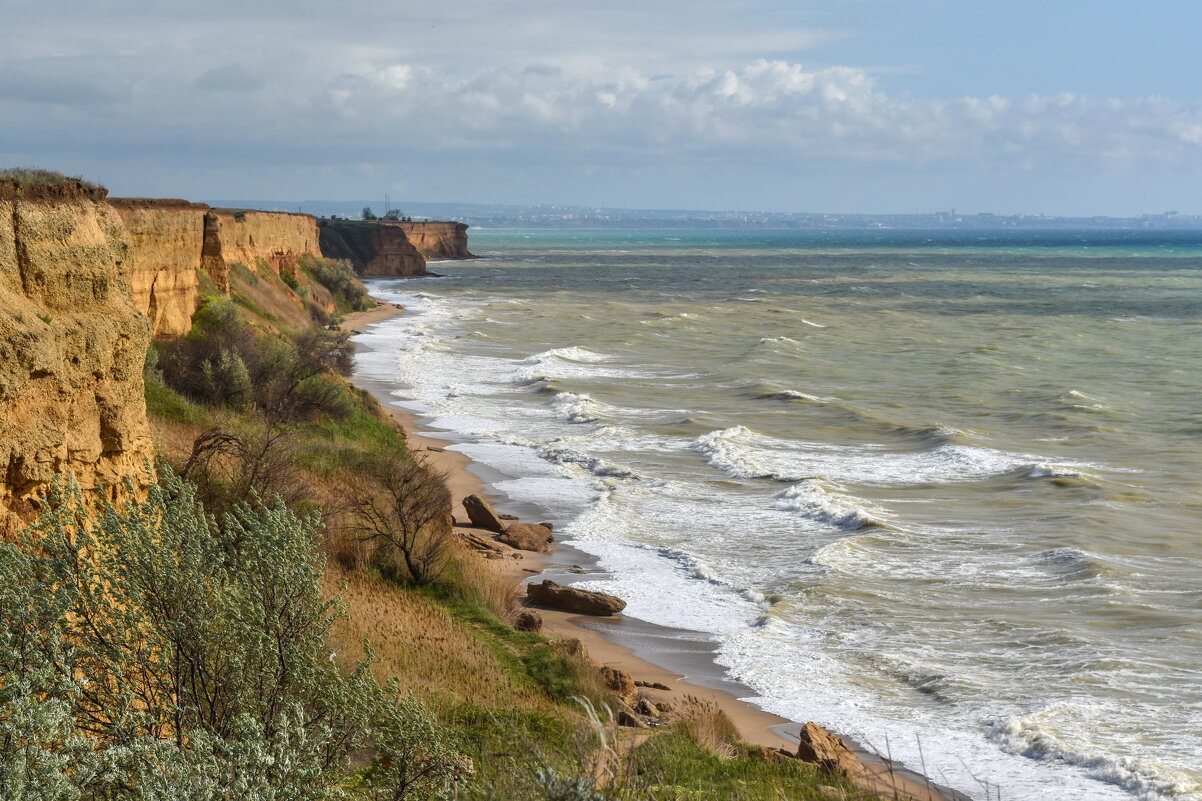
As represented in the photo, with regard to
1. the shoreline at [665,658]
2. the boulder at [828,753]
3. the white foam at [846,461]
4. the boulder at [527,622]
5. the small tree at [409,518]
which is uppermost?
the small tree at [409,518]

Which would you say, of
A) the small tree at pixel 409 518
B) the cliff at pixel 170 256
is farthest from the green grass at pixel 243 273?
the small tree at pixel 409 518

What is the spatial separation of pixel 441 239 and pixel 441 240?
0.13 m

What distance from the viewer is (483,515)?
21656 mm

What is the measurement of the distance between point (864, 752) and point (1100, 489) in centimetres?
1433

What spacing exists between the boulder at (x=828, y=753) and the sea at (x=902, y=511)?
43.4 inches

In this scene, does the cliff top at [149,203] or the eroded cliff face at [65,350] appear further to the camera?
the cliff top at [149,203]

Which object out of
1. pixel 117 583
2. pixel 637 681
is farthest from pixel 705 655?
pixel 117 583

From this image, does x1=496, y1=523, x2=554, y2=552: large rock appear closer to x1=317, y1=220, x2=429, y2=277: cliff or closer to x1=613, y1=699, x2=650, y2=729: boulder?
x1=613, y1=699, x2=650, y2=729: boulder

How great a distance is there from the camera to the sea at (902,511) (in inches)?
541

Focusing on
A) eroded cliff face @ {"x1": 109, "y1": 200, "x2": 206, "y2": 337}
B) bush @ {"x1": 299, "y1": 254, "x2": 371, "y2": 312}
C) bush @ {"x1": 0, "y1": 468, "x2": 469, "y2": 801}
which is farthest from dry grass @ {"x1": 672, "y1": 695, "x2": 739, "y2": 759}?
bush @ {"x1": 299, "y1": 254, "x2": 371, "y2": 312}

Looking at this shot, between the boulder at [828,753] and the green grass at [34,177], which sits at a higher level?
the green grass at [34,177]

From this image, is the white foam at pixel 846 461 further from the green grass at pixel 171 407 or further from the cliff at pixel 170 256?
the cliff at pixel 170 256

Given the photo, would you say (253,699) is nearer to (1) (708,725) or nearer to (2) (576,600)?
(1) (708,725)

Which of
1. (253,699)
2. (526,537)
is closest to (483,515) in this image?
(526,537)
